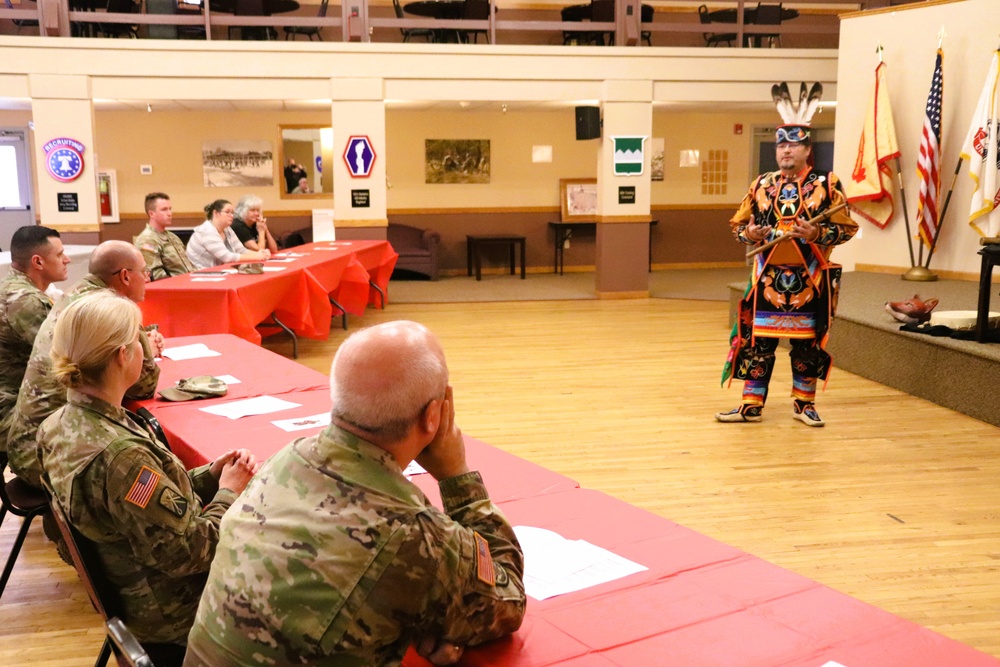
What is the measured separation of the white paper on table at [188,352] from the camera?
13.7 ft

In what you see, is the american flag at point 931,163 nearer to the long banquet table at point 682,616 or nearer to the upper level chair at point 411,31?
the upper level chair at point 411,31

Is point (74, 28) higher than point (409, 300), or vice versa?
point (74, 28)

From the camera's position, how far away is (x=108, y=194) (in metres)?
13.1

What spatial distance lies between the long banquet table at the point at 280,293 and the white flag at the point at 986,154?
19.1ft

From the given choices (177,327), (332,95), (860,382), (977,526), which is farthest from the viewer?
(332,95)

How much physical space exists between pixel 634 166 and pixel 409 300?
316 centimetres

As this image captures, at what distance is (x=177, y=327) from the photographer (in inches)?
242

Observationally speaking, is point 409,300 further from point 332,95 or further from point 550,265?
point 550,265

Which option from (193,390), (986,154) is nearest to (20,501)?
(193,390)

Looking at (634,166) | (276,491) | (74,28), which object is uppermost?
(74,28)

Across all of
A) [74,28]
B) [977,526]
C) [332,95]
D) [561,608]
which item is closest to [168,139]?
[74,28]

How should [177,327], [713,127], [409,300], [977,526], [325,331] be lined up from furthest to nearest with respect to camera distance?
[713,127]
[409,300]
[325,331]
[177,327]
[977,526]

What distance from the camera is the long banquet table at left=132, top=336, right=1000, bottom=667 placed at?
4.96 feet

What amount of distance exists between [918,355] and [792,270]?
1.53 metres
